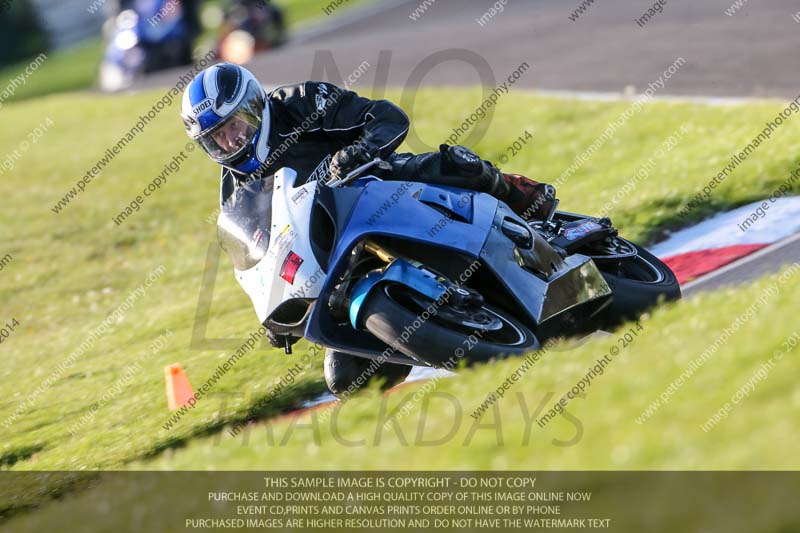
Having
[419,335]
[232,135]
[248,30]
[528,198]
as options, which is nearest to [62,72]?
[248,30]

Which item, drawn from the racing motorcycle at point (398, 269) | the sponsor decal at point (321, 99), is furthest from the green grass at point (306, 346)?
the sponsor decal at point (321, 99)

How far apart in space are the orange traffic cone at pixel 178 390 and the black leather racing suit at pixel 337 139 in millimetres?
1863

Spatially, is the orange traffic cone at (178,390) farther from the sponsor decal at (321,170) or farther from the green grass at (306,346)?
the sponsor decal at (321,170)

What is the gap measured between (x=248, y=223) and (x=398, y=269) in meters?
0.92

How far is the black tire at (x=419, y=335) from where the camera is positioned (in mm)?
5465

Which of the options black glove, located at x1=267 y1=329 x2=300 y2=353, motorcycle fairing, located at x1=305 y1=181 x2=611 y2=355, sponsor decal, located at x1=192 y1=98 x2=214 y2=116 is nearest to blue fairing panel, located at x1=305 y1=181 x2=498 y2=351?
motorcycle fairing, located at x1=305 y1=181 x2=611 y2=355

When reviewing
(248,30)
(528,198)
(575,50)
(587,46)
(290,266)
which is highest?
(290,266)

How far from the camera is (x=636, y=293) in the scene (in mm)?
6812

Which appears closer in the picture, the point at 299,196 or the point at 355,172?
the point at 299,196

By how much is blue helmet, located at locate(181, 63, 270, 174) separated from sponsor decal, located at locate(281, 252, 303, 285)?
3.67 ft

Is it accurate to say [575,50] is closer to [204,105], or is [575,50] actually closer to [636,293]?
[636,293]

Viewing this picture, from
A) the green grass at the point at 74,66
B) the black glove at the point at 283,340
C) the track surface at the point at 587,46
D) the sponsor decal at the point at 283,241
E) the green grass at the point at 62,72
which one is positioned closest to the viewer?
the sponsor decal at the point at 283,241

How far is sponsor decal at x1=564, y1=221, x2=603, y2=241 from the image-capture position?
6.88m

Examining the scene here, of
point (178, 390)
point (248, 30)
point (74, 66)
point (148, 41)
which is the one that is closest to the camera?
point (178, 390)
